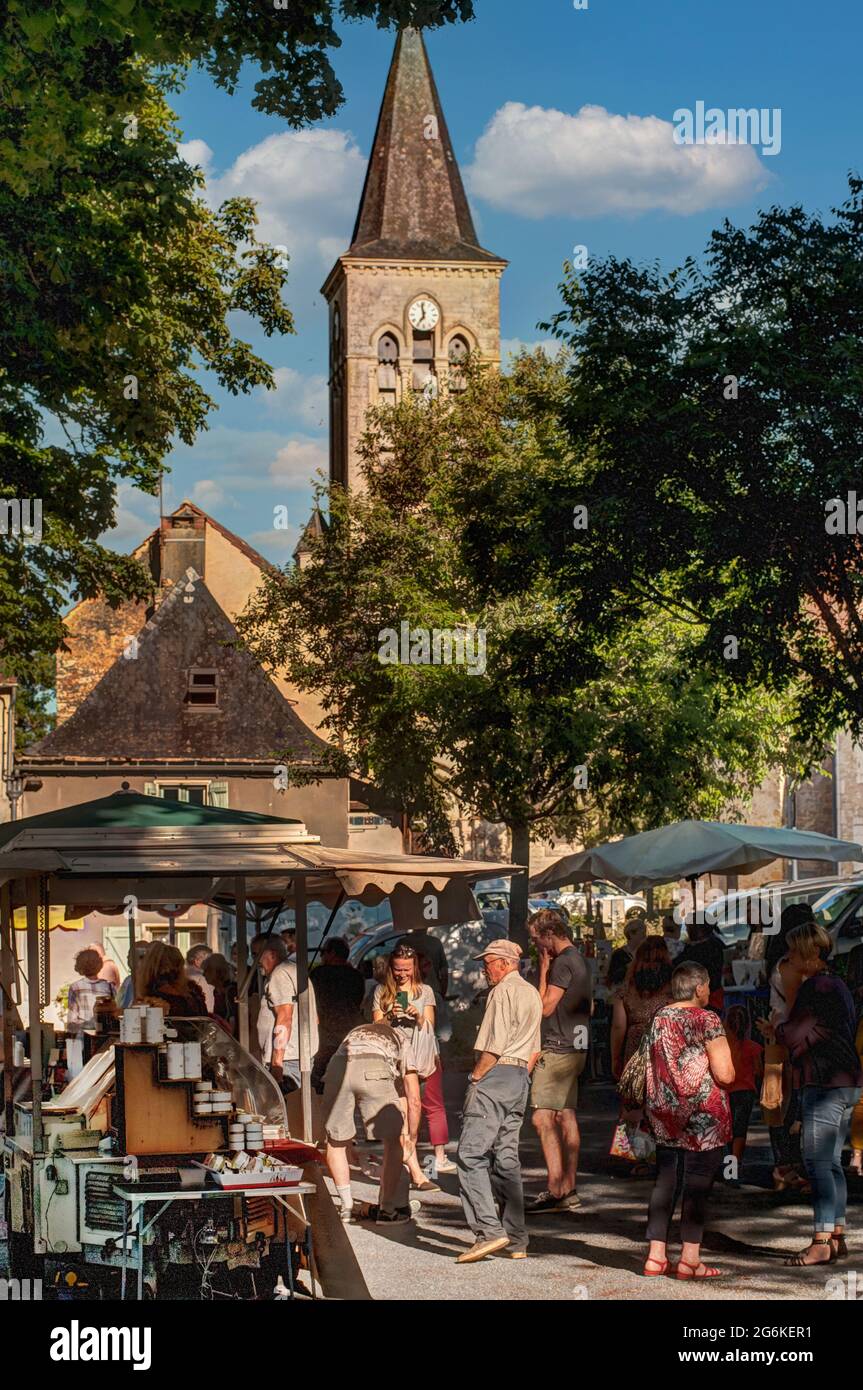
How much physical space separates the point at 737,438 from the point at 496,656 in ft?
34.4

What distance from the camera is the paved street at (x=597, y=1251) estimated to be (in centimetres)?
981

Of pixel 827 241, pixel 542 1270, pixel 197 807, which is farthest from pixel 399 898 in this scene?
pixel 827 241

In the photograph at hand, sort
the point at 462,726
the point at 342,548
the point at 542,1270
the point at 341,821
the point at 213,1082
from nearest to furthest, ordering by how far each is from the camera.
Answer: the point at 213,1082, the point at 542,1270, the point at 462,726, the point at 342,548, the point at 341,821

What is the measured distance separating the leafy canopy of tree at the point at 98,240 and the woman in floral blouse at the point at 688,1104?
355 inches

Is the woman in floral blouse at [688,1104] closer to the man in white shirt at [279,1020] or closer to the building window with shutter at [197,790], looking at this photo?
the man in white shirt at [279,1020]

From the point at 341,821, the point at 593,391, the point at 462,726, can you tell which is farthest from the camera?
the point at 341,821

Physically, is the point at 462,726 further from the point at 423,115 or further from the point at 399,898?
the point at 423,115

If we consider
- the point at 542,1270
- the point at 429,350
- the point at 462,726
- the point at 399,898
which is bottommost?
the point at 542,1270

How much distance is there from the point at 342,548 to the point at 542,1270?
28617 millimetres

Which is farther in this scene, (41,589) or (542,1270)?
(41,589)

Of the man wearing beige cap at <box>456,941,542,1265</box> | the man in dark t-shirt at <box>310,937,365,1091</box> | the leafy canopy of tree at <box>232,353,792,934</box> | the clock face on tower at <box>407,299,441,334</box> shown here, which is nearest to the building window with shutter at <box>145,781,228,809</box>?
the leafy canopy of tree at <box>232,353,792,934</box>

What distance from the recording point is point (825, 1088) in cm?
1038

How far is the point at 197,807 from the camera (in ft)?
38.3

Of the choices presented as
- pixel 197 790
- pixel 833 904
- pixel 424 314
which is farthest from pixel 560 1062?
pixel 424 314
